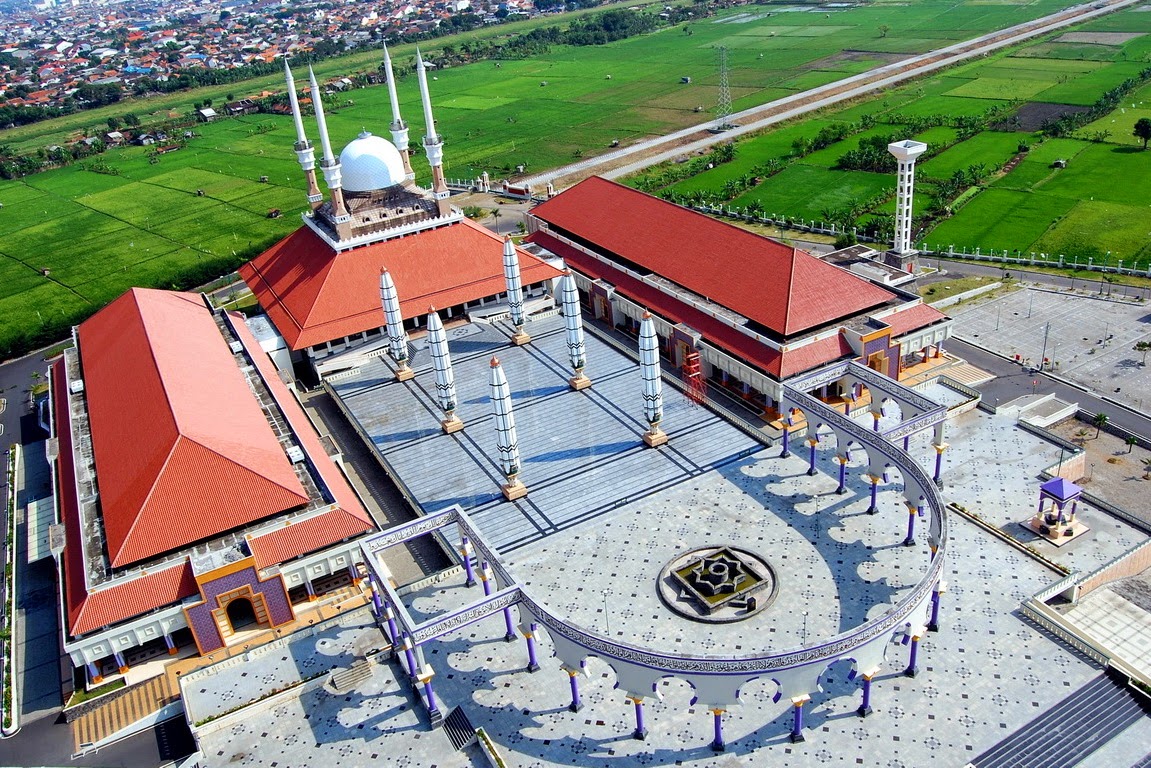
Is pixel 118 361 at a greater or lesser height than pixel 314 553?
greater

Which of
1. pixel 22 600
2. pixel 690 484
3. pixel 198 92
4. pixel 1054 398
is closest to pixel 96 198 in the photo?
pixel 198 92

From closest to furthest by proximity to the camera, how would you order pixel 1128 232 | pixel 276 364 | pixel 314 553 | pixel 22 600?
pixel 314 553, pixel 22 600, pixel 276 364, pixel 1128 232

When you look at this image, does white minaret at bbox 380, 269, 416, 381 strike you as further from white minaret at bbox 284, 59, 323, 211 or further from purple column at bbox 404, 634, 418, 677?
purple column at bbox 404, 634, 418, 677

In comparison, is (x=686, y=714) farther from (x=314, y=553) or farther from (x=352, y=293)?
(x=352, y=293)

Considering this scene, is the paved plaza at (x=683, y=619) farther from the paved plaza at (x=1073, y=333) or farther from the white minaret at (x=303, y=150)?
the white minaret at (x=303, y=150)

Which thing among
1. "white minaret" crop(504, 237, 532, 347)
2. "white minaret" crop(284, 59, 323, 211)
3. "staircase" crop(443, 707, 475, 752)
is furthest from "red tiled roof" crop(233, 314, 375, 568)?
"white minaret" crop(284, 59, 323, 211)

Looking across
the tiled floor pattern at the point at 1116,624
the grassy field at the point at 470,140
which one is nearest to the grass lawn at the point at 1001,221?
the grassy field at the point at 470,140

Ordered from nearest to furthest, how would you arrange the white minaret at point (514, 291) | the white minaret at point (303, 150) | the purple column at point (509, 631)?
the purple column at point (509, 631), the white minaret at point (514, 291), the white minaret at point (303, 150)
